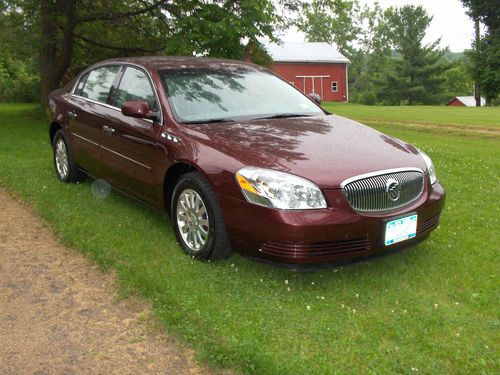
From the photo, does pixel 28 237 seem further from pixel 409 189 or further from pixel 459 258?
pixel 459 258

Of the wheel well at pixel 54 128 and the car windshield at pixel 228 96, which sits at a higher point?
the car windshield at pixel 228 96

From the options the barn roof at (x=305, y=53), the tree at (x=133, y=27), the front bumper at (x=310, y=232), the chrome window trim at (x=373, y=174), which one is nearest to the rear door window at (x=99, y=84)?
the front bumper at (x=310, y=232)

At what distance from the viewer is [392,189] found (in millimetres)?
3732

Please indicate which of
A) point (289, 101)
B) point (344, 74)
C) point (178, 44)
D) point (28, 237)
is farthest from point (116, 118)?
point (344, 74)

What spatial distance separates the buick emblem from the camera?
3709mm

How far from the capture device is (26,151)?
9.29 meters

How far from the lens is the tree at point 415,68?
2235 inches

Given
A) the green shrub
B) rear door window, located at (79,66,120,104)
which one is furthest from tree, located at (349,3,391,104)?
rear door window, located at (79,66,120,104)

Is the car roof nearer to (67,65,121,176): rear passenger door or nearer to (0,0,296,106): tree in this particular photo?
(67,65,121,176): rear passenger door

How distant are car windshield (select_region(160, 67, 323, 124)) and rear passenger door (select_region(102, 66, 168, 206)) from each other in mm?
235

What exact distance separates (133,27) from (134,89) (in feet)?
34.8

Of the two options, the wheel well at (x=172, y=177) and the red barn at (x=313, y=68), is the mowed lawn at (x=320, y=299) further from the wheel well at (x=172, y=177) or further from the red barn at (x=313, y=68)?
the red barn at (x=313, y=68)

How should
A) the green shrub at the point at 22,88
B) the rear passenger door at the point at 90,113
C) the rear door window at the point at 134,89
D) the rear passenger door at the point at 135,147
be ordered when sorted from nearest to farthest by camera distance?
the rear passenger door at the point at 135,147, the rear door window at the point at 134,89, the rear passenger door at the point at 90,113, the green shrub at the point at 22,88

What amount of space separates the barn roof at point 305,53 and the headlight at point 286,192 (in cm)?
4556
